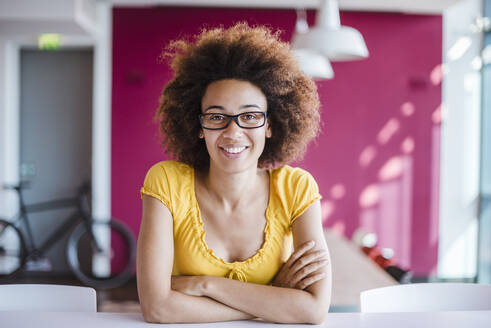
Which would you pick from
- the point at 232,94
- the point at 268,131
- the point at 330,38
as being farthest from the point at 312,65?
the point at 232,94

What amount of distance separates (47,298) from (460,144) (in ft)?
14.2

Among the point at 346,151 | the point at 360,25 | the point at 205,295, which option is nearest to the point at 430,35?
the point at 360,25

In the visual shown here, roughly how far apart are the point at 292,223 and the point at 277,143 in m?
0.32

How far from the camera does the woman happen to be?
43.7 inches

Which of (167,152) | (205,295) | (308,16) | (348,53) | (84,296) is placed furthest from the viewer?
(308,16)

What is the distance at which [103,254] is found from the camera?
13.3 ft

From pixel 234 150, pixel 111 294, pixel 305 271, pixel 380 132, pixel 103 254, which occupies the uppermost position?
pixel 380 132

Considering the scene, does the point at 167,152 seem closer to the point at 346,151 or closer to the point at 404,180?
the point at 346,151

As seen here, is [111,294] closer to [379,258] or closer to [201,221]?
[379,258]

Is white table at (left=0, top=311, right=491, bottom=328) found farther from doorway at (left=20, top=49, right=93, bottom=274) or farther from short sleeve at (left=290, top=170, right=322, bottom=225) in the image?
doorway at (left=20, top=49, right=93, bottom=274)

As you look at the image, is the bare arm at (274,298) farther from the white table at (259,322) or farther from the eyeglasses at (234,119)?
the eyeglasses at (234,119)

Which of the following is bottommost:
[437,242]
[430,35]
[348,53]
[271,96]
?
[437,242]

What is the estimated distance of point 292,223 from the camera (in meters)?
1.34

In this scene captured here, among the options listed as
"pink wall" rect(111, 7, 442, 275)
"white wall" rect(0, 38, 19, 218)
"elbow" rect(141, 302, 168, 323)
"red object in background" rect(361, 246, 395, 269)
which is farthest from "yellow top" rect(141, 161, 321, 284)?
"white wall" rect(0, 38, 19, 218)
